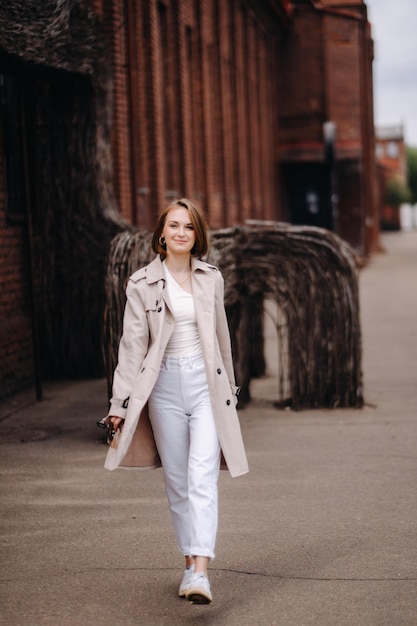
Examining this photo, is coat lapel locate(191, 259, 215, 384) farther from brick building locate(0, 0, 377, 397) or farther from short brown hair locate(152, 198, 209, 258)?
Result: brick building locate(0, 0, 377, 397)

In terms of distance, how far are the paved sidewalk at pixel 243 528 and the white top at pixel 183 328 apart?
3.41ft

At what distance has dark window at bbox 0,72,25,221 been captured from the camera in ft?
A: 36.8

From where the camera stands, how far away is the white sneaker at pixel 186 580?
473cm

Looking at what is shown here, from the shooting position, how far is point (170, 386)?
478 cm

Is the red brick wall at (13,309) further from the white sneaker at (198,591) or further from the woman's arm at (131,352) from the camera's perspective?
the white sneaker at (198,591)

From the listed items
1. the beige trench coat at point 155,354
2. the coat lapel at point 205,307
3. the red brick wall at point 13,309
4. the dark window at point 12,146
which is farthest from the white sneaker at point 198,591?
the dark window at point 12,146

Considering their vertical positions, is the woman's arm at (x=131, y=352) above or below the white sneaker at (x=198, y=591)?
above

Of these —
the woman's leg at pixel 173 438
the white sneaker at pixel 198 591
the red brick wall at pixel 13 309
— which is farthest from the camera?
the red brick wall at pixel 13 309

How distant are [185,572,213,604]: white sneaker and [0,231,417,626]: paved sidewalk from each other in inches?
3.3

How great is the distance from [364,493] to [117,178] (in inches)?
335

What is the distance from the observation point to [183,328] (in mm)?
4797

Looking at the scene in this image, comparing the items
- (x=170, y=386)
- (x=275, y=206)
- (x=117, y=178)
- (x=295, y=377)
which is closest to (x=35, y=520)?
(x=170, y=386)

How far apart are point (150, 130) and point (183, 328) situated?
12860 mm

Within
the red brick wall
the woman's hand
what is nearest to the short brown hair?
the woman's hand
